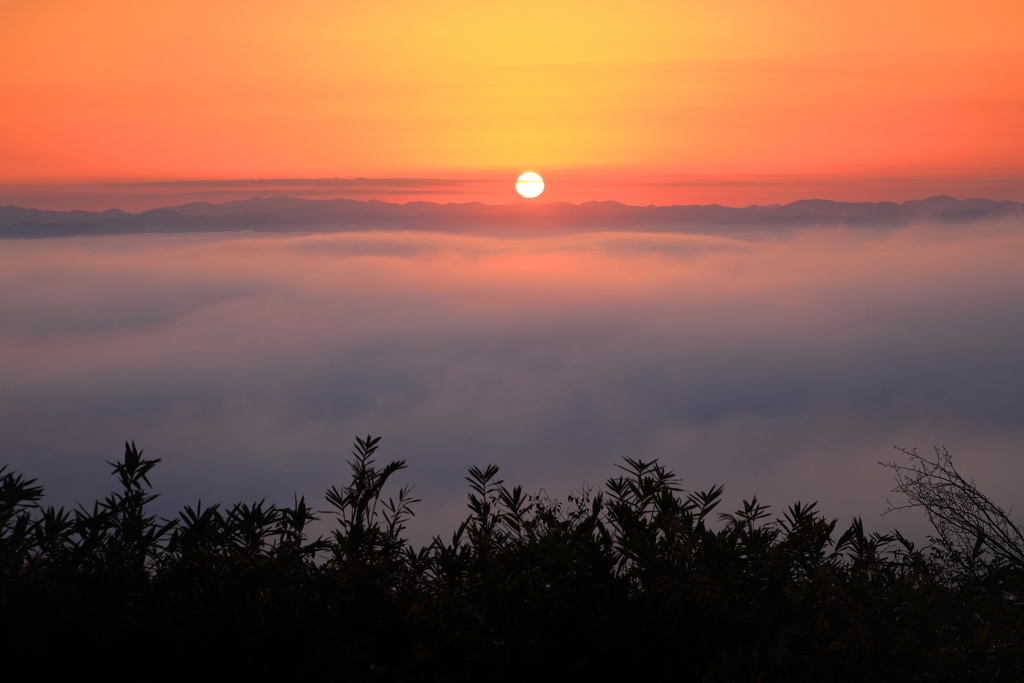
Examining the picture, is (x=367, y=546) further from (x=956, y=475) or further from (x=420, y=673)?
(x=956, y=475)

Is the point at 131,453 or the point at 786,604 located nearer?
the point at 786,604

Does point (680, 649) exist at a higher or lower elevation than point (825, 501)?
higher

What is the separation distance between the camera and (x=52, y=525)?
4.48 metres

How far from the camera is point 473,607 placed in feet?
13.8

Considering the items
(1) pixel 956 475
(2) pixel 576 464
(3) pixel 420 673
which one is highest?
(3) pixel 420 673

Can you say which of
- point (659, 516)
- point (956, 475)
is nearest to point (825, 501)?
point (956, 475)

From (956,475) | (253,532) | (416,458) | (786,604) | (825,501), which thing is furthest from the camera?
(416,458)

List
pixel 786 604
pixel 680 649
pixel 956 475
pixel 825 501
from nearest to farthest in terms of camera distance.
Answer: pixel 786 604 < pixel 680 649 < pixel 956 475 < pixel 825 501

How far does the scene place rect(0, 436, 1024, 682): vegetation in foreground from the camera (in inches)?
153

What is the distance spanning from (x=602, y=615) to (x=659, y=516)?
0.86m

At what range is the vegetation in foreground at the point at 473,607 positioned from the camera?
3.88 m

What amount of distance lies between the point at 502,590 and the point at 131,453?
2.60m

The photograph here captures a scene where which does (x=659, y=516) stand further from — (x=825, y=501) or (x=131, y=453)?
(x=825, y=501)

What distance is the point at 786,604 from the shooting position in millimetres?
3854
